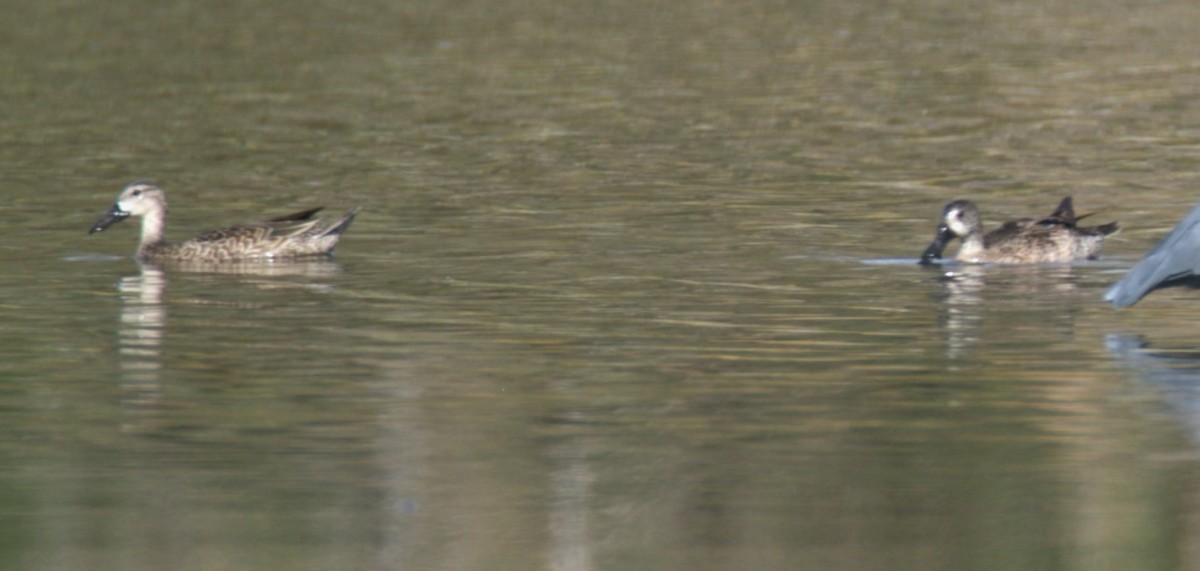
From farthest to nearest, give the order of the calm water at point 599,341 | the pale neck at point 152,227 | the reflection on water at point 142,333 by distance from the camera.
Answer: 1. the pale neck at point 152,227
2. the reflection on water at point 142,333
3. the calm water at point 599,341

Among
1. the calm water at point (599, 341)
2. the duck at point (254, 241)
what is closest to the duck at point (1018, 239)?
the calm water at point (599, 341)

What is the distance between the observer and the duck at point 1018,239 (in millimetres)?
17031

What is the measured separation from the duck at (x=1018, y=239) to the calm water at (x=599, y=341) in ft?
0.83

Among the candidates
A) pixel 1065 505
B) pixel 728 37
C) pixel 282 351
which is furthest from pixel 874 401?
pixel 728 37

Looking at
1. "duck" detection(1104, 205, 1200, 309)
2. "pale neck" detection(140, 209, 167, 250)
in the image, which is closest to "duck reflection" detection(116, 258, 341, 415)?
"pale neck" detection(140, 209, 167, 250)

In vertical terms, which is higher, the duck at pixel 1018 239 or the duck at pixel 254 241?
the duck at pixel 254 241

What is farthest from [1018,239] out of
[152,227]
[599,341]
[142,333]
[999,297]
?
[142,333]

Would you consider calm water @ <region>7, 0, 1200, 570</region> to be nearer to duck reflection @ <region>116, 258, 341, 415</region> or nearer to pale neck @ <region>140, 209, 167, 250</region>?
duck reflection @ <region>116, 258, 341, 415</region>

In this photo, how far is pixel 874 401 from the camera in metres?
11.3

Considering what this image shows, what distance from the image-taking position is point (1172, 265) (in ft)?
43.4

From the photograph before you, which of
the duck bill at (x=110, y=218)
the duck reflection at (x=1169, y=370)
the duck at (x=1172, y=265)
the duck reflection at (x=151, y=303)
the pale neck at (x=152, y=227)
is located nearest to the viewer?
the duck reflection at (x=1169, y=370)

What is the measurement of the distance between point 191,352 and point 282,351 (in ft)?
1.43

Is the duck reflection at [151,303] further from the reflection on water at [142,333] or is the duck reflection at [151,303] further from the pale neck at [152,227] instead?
the pale neck at [152,227]

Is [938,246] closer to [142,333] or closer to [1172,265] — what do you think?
[1172,265]
